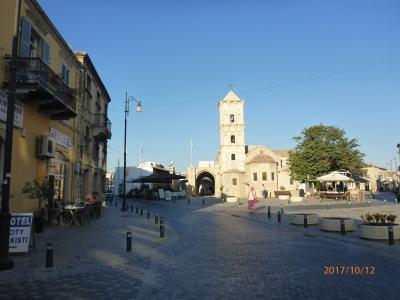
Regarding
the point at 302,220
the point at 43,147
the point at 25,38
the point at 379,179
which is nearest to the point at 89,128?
the point at 43,147

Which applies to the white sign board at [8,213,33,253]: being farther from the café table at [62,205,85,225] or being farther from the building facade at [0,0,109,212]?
the café table at [62,205,85,225]

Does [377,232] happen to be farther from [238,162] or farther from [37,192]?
[238,162]

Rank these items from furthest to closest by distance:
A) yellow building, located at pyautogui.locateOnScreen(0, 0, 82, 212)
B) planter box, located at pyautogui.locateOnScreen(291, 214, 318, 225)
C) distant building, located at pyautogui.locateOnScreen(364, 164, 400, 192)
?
distant building, located at pyautogui.locateOnScreen(364, 164, 400, 192) < planter box, located at pyautogui.locateOnScreen(291, 214, 318, 225) < yellow building, located at pyautogui.locateOnScreen(0, 0, 82, 212)

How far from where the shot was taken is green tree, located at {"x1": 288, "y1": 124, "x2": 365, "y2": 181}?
153ft

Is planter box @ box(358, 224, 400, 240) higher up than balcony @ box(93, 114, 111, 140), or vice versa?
balcony @ box(93, 114, 111, 140)

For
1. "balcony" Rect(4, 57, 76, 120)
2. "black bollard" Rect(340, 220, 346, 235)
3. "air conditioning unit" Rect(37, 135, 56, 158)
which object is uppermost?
"balcony" Rect(4, 57, 76, 120)

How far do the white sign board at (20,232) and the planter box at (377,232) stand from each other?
1044 centimetres

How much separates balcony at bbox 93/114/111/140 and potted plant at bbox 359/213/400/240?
1970 centimetres

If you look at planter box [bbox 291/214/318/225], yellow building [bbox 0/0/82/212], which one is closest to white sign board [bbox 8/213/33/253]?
yellow building [bbox 0/0/82/212]

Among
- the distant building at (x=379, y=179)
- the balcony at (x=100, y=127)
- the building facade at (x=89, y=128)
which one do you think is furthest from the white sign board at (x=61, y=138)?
the distant building at (x=379, y=179)

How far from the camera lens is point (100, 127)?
27172mm

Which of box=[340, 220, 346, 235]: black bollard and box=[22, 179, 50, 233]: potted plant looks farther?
box=[340, 220, 346, 235]: black bollard
